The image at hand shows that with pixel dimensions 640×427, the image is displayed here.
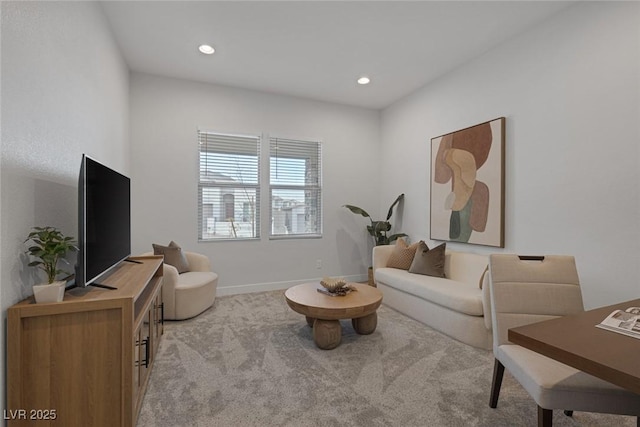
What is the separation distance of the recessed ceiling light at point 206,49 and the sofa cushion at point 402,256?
313 cm

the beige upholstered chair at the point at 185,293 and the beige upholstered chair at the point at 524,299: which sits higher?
the beige upholstered chair at the point at 524,299

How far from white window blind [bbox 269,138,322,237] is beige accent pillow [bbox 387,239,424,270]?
1.31 meters

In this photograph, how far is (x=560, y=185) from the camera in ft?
8.77

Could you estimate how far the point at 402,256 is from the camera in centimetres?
388

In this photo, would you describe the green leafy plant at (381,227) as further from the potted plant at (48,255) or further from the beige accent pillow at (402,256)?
the potted plant at (48,255)

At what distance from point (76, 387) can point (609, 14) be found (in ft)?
13.5

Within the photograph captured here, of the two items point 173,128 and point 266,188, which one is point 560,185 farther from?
point 173,128

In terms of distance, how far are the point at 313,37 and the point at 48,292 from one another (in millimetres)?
2927

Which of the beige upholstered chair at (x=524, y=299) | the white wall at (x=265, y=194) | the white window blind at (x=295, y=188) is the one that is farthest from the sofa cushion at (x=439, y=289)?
the white window blind at (x=295, y=188)

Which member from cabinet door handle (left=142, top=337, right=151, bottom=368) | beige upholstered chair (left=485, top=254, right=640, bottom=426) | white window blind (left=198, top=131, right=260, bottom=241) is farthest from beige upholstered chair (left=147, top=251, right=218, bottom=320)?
beige upholstered chair (left=485, top=254, right=640, bottom=426)

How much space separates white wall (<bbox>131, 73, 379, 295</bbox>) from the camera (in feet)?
12.8

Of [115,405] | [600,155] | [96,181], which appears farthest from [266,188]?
[600,155]

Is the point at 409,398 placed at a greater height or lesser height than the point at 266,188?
lesser

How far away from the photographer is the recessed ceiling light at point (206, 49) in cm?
323
